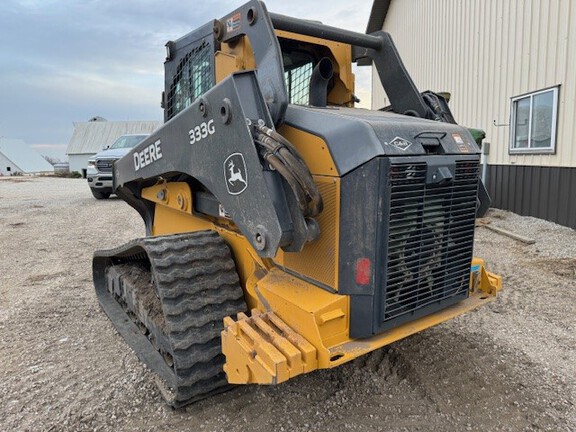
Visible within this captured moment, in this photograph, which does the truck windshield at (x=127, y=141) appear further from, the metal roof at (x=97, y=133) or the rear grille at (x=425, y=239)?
the metal roof at (x=97, y=133)

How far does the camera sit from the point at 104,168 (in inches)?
513

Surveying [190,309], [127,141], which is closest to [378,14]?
[127,141]

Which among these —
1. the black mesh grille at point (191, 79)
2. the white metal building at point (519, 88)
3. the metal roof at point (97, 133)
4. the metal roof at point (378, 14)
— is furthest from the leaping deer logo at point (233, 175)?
the metal roof at point (97, 133)

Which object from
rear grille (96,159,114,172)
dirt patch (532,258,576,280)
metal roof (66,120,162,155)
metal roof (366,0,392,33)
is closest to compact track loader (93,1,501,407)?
dirt patch (532,258,576,280)

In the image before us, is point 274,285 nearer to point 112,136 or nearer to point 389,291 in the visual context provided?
point 389,291

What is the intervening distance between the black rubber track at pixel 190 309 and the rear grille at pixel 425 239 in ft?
3.28

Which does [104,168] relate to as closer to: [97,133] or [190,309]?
[190,309]

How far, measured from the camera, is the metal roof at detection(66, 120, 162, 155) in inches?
1818

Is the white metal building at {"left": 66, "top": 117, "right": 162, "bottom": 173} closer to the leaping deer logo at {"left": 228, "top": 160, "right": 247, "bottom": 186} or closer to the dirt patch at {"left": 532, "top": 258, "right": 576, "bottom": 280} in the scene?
the dirt patch at {"left": 532, "top": 258, "right": 576, "bottom": 280}

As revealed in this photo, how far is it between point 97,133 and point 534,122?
48029 millimetres

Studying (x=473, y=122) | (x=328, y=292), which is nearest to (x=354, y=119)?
(x=328, y=292)

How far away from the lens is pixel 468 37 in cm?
1046

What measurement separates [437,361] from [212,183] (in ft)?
6.69

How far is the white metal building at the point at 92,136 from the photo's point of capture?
46250 millimetres
